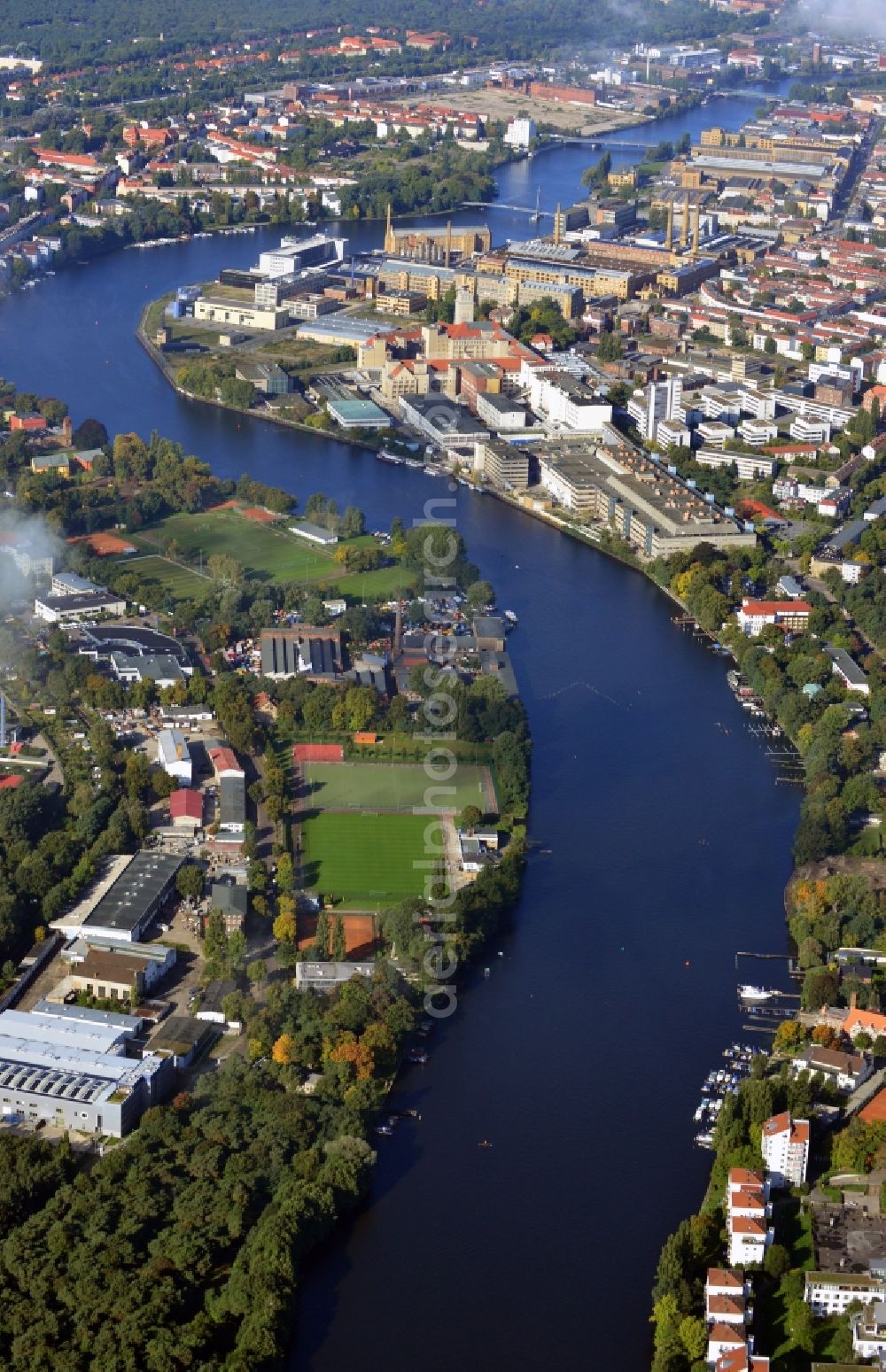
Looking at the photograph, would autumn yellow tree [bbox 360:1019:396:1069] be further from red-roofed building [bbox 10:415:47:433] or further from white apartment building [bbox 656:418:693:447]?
red-roofed building [bbox 10:415:47:433]

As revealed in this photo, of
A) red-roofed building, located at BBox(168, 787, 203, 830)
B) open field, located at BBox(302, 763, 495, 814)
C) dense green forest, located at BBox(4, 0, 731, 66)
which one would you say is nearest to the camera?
red-roofed building, located at BBox(168, 787, 203, 830)

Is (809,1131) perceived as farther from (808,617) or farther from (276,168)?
(276,168)

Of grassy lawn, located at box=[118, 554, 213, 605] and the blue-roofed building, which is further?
the blue-roofed building

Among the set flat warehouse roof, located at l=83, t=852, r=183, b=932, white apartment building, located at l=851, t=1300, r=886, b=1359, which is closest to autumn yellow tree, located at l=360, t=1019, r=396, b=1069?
flat warehouse roof, located at l=83, t=852, r=183, b=932

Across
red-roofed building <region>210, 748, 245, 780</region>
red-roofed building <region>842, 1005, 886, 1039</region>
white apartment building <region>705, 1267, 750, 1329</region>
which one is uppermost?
white apartment building <region>705, 1267, 750, 1329</region>

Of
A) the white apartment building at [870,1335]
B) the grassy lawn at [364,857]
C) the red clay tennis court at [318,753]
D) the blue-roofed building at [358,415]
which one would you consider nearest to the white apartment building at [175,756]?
the red clay tennis court at [318,753]

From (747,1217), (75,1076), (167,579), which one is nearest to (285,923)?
(75,1076)

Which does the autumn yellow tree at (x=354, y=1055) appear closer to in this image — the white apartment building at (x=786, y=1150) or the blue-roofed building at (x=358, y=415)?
the white apartment building at (x=786, y=1150)
